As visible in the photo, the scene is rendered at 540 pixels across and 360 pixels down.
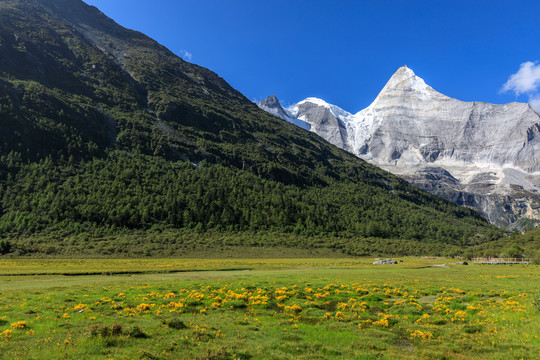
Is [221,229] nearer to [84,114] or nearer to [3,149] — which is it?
[3,149]

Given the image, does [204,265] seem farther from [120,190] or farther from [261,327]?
[120,190]

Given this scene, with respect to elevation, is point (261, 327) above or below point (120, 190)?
below

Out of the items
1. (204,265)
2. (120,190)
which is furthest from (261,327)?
(120,190)

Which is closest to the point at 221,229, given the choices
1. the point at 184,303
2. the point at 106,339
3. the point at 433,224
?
the point at 184,303

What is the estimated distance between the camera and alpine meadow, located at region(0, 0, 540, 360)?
577 inches

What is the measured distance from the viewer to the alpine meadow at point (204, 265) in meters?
14.6

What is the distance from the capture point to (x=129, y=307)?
21109 mm

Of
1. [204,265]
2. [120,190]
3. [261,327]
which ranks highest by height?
[120,190]

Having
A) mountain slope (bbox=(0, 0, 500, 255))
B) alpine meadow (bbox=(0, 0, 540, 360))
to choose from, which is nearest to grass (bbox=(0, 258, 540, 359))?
alpine meadow (bbox=(0, 0, 540, 360))

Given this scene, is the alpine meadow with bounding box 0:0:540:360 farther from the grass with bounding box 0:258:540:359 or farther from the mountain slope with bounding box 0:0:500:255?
the mountain slope with bounding box 0:0:500:255

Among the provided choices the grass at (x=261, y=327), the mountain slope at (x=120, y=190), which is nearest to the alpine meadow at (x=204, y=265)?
the grass at (x=261, y=327)

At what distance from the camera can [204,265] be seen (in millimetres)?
69375

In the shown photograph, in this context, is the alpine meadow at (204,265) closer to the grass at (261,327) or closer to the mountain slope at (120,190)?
the grass at (261,327)

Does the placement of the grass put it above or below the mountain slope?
below
